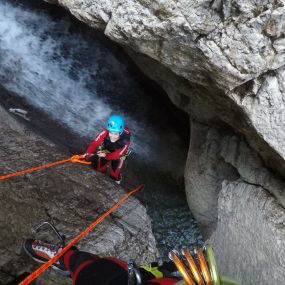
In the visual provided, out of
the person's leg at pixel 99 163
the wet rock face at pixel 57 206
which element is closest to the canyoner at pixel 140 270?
the wet rock face at pixel 57 206

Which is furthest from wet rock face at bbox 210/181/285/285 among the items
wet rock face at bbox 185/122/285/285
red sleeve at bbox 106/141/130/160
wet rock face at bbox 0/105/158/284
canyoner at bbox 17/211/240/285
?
red sleeve at bbox 106/141/130/160

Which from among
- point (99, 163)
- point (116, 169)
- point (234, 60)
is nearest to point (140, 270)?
point (234, 60)

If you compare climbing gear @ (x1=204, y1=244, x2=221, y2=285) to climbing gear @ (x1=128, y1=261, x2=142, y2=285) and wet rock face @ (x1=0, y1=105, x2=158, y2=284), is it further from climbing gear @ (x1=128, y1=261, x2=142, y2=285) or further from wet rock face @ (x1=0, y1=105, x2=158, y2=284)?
wet rock face @ (x1=0, y1=105, x2=158, y2=284)

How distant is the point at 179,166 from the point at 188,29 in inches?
182

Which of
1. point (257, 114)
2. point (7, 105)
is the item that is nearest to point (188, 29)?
point (257, 114)

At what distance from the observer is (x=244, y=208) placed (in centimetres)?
475

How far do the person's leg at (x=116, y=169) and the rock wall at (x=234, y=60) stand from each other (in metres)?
1.64

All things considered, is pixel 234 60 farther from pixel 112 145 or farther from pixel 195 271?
pixel 112 145

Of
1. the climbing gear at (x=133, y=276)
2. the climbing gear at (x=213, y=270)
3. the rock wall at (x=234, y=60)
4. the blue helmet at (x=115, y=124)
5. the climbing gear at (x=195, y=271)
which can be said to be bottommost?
the climbing gear at (x=133, y=276)

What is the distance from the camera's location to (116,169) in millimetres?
5871

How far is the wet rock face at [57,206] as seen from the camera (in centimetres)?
452

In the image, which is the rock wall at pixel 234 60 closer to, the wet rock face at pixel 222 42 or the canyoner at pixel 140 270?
the wet rock face at pixel 222 42

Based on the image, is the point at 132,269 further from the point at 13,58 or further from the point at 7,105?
the point at 13,58

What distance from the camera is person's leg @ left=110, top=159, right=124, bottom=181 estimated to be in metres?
5.79
